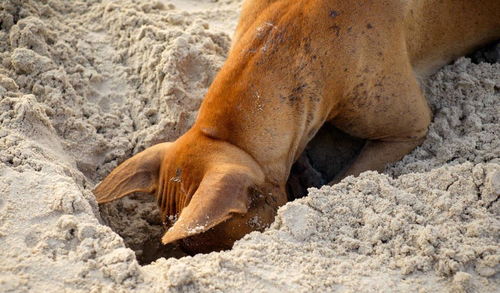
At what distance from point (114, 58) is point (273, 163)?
1.76 m

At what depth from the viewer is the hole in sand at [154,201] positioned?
3807 millimetres

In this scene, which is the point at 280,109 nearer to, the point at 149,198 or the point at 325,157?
the point at 325,157

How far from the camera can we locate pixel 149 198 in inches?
159

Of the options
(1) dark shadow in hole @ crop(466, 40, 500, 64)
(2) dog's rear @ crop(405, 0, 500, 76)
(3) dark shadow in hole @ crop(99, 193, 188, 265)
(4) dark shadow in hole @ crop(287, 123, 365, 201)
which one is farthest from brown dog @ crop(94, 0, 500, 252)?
(1) dark shadow in hole @ crop(466, 40, 500, 64)

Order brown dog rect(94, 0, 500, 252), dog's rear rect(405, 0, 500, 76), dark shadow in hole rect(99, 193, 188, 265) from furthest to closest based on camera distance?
dog's rear rect(405, 0, 500, 76)
dark shadow in hole rect(99, 193, 188, 265)
brown dog rect(94, 0, 500, 252)

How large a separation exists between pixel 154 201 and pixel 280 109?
1157 millimetres

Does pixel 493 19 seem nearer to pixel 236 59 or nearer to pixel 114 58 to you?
pixel 236 59

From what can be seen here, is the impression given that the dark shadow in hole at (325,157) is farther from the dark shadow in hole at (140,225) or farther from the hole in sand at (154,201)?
the dark shadow in hole at (140,225)

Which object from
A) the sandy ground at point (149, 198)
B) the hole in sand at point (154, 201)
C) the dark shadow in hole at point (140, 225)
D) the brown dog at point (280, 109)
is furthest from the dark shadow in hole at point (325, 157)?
the dark shadow in hole at point (140, 225)

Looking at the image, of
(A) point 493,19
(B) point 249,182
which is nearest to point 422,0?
(A) point 493,19

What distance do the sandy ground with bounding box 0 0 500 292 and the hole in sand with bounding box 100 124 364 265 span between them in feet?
0.04

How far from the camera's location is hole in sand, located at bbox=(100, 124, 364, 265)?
12.5 feet

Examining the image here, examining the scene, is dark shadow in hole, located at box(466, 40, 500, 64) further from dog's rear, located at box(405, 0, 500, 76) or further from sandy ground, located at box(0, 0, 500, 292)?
sandy ground, located at box(0, 0, 500, 292)

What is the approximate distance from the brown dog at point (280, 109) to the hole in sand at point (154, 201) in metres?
0.23
